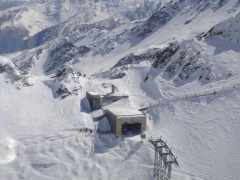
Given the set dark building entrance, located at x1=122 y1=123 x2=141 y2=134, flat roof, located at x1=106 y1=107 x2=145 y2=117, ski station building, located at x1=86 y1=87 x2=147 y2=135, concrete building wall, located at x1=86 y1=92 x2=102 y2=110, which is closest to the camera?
ski station building, located at x1=86 y1=87 x2=147 y2=135

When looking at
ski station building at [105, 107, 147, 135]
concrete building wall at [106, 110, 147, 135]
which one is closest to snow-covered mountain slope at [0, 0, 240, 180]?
concrete building wall at [106, 110, 147, 135]

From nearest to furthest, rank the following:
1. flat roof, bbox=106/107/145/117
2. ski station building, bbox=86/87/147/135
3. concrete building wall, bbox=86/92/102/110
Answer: ski station building, bbox=86/87/147/135, flat roof, bbox=106/107/145/117, concrete building wall, bbox=86/92/102/110

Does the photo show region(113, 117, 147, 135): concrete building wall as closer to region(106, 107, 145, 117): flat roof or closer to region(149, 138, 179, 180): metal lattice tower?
region(106, 107, 145, 117): flat roof

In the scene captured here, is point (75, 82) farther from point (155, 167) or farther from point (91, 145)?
point (155, 167)

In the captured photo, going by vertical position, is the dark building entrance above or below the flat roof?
below

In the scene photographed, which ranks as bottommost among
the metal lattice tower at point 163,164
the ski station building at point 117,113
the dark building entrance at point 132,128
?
the metal lattice tower at point 163,164

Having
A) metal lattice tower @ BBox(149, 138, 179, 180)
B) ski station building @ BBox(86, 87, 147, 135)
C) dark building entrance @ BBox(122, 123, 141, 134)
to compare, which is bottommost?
metal lattice tower @ BBox(149, 138, 179, 180)

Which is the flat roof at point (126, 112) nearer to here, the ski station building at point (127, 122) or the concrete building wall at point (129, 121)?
the ski station building at point (127, 122)

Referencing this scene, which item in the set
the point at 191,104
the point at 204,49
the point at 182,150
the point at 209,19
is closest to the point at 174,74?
the point at 204,49

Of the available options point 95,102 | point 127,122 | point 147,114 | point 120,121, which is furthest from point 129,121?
point 95,102

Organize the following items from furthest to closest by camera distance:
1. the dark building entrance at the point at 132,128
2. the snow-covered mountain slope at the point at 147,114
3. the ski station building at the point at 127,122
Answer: the dark building entrance at the point at 132,128, the ski station building at the point at 127,122, the snow-covered mountain slope at the point at 147,114

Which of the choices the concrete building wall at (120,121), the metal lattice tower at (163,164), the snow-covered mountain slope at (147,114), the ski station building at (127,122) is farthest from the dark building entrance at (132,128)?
the metal lattice tower at (163,164)

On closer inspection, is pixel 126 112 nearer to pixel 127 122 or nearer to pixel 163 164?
pixel 127 122
